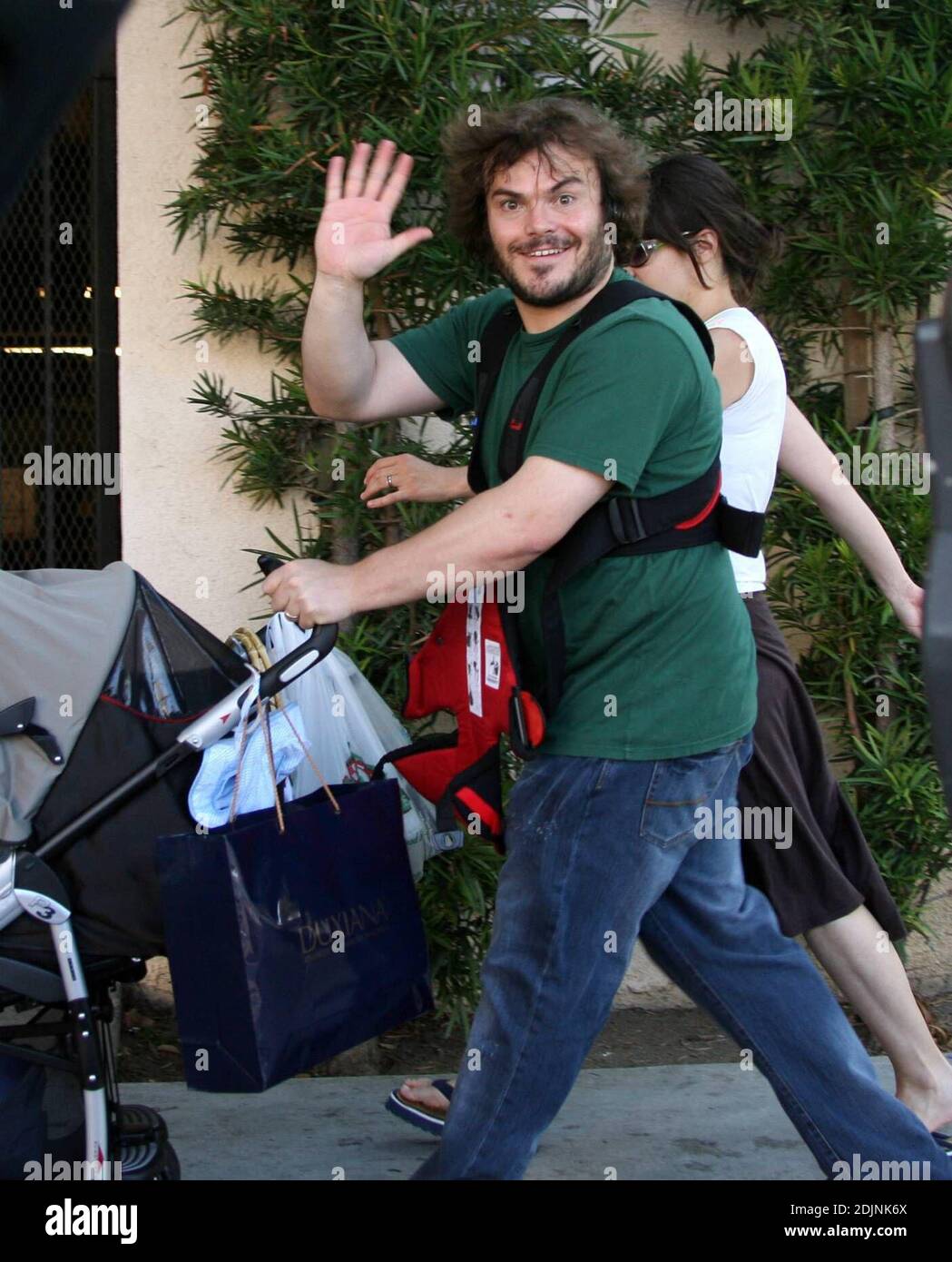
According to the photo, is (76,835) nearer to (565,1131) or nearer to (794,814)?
(794,814)

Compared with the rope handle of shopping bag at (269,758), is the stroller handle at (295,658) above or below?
above

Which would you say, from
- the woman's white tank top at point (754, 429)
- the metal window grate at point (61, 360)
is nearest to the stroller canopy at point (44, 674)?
the woman's white tank top at point (754, 429)

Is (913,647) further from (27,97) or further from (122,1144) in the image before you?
(27,97)

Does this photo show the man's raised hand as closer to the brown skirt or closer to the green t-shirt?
the green t-shirt

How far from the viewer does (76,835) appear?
274 cm

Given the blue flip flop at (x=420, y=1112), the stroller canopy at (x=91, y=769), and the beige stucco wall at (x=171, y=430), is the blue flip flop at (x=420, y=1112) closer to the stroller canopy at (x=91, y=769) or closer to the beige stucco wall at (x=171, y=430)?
the stroller canopy at (x=91, y=769)

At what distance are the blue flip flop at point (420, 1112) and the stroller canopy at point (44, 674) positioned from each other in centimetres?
140

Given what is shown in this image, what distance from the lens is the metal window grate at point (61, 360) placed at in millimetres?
4773

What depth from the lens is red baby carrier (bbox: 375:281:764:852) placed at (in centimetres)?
267

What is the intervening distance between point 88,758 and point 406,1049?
2.07 m

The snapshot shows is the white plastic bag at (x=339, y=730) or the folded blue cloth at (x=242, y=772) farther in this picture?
the white plastic bag at (x=339, y=730)

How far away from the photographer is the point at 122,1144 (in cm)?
290

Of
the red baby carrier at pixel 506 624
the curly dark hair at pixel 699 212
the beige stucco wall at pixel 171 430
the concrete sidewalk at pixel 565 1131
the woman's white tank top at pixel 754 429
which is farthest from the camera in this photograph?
the beige stucco wall at pixel 171 430

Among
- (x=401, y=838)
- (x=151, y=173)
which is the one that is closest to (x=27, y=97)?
(x=401, y=838)
